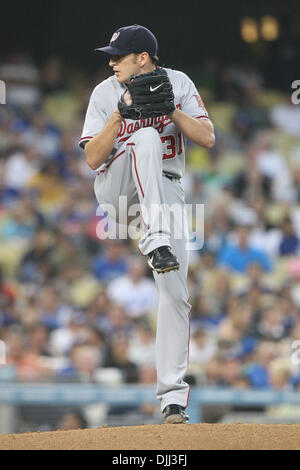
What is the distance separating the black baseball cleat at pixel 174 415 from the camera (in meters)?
4.22

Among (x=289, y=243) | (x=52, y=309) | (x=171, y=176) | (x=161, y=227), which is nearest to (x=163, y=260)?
(x=161, y=227)

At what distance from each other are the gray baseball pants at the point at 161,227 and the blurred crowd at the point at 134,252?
2757 millimetres

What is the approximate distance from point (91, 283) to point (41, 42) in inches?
208

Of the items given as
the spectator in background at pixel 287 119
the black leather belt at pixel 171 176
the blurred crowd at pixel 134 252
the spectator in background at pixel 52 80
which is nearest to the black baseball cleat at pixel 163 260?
the black leather belt at pixel 171 176

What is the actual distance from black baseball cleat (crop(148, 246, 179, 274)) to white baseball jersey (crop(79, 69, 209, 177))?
55 centimetres

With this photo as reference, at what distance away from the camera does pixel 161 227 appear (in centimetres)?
412

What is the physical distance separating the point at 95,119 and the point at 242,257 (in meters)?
5.69

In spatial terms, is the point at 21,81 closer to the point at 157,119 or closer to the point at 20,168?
the point at 20,168

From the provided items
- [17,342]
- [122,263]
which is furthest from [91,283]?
[17,342]

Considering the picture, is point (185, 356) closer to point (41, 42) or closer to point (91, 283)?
point (91, 283)

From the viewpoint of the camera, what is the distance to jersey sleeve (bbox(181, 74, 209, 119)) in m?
4.45

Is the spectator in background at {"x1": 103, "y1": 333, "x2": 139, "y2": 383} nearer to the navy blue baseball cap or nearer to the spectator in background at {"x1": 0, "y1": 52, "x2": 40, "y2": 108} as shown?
the navy blue baseball cap

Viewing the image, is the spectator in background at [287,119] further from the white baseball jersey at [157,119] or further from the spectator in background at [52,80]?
the white baseball jersey at [157,119]
